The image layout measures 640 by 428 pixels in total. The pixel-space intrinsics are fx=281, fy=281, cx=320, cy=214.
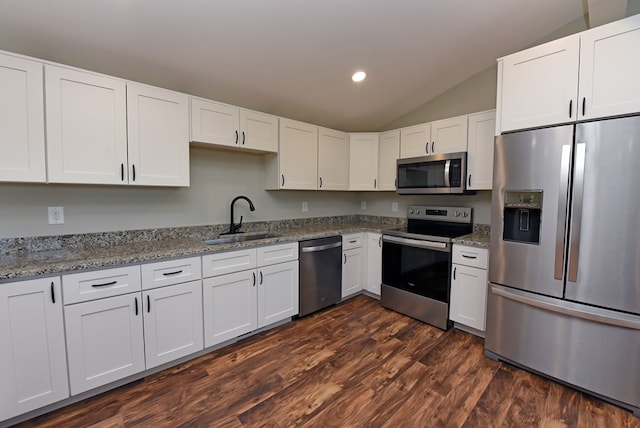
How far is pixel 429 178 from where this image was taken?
3041 millimetres

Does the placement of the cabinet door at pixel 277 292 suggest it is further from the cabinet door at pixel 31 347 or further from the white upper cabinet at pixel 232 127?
the cabinet door at pixel 31 347

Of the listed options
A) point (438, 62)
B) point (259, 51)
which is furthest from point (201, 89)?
point (438, 62)

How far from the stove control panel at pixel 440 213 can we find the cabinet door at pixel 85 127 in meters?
3.02

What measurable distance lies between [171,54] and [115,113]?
611 millimetres

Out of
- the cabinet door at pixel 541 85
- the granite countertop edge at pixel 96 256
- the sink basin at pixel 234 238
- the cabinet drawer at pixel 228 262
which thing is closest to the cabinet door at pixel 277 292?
the cabinet drawer at pixel 228 262

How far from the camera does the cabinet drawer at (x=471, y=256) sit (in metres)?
2.48

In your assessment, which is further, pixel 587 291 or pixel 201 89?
pixel 201 89

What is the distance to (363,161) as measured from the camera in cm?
370

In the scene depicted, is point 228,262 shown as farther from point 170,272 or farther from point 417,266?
point 417,266

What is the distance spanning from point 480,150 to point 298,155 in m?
1.86

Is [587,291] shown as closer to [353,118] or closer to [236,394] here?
[236,394]

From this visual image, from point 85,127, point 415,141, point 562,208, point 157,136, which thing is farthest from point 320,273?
point 85,127

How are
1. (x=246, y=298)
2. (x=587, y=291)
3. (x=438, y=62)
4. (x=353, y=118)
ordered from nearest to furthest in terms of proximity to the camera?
(x=587, y=291) → (x=246, y=298) → (x=438, y=62) → (x=353, y=118)

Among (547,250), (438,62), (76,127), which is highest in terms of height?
(438,62)
